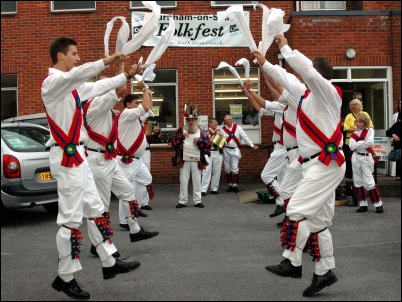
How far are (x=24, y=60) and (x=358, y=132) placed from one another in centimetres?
1005

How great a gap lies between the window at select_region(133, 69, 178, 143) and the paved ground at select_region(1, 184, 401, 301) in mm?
5775

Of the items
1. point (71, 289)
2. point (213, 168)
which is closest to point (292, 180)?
point (71, 289)

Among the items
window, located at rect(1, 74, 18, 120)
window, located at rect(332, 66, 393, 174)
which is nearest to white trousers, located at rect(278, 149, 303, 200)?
window, located at rect(332, 66, 393, 174)

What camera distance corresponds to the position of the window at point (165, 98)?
1695 centimetres

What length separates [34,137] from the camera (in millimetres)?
10547

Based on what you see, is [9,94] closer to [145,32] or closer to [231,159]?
[231,159]

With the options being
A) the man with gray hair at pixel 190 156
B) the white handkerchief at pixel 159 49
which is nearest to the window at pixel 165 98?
the man with gray hair at pixel 190 156

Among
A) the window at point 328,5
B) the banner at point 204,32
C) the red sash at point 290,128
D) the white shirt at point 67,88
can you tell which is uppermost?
the window at point 328,5

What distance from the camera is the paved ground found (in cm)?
568

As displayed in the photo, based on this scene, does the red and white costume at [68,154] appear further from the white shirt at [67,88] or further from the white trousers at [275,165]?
the white trousers at [275,165]

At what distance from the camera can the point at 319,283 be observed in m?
5.55

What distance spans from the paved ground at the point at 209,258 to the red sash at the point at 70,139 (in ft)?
4.15

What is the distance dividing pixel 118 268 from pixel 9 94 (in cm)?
1223

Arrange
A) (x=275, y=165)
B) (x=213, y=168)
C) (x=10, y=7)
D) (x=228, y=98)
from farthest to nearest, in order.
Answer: (x=10, y=7)
(x=228, y=98)
(x=213, y=168)
(x=275, y=165)
